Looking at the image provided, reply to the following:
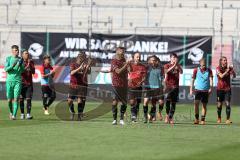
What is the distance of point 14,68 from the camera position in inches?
894

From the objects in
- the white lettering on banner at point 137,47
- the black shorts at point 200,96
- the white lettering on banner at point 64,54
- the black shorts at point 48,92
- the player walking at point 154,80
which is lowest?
the black shorts at point 48,92

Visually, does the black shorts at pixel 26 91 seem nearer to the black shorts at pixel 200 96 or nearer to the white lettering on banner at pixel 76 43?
the black shorts at pixel 200 96

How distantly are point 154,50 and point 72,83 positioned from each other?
17.1 metres

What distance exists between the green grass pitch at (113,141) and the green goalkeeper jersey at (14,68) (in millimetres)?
1297

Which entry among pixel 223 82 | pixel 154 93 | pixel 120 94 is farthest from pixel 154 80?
pixel 120 94

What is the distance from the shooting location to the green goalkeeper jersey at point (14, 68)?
22.6 metres

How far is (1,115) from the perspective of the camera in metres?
25.4

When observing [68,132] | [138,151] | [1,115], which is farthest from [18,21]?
[138,151]

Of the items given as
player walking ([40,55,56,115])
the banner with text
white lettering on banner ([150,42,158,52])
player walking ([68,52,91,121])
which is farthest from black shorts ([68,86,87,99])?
white lettering on banner ([150,42,158,52])

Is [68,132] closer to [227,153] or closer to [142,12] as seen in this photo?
[227,153]

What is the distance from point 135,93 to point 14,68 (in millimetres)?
3654

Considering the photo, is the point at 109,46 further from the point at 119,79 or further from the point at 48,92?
the point at 119,79

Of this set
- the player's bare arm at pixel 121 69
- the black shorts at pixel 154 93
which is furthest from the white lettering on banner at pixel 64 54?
the player's bare arm at pixel 121 69

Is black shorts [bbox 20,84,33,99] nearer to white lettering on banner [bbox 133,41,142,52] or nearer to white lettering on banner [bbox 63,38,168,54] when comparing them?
white lettering on banner [bbox 63,38,168,54]
